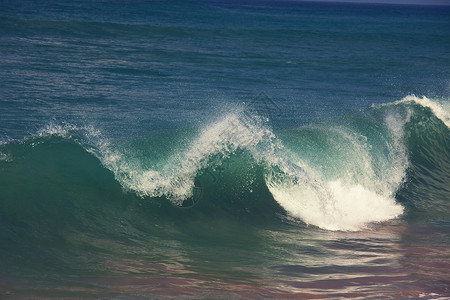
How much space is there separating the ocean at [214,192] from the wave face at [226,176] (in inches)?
1.1

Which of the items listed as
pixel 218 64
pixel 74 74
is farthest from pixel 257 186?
pixel 218 64

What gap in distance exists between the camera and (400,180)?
9.78 metres

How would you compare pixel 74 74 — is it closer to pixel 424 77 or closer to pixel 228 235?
pixel 228 235

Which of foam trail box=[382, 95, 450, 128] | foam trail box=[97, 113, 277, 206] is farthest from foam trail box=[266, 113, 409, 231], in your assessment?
foam trail box=[382, 95, 450, 128]

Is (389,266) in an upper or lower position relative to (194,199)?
lower

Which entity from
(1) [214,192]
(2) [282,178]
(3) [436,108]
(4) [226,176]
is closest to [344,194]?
(2) [282,178]

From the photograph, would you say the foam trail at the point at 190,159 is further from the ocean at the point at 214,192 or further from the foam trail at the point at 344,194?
the foam trail at the point at 344,194

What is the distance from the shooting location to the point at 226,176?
8.40 metres

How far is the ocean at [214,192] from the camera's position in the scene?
526 centimetres

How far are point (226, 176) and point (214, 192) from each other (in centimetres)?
50

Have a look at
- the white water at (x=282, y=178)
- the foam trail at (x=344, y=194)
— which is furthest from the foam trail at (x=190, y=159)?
the foam trail at (x=344, y=194)

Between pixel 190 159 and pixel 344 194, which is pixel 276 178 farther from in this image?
pixel 190 159

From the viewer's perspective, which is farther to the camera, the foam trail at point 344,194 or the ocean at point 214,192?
the foam trail at point 344,194

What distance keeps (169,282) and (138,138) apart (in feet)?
16.8
